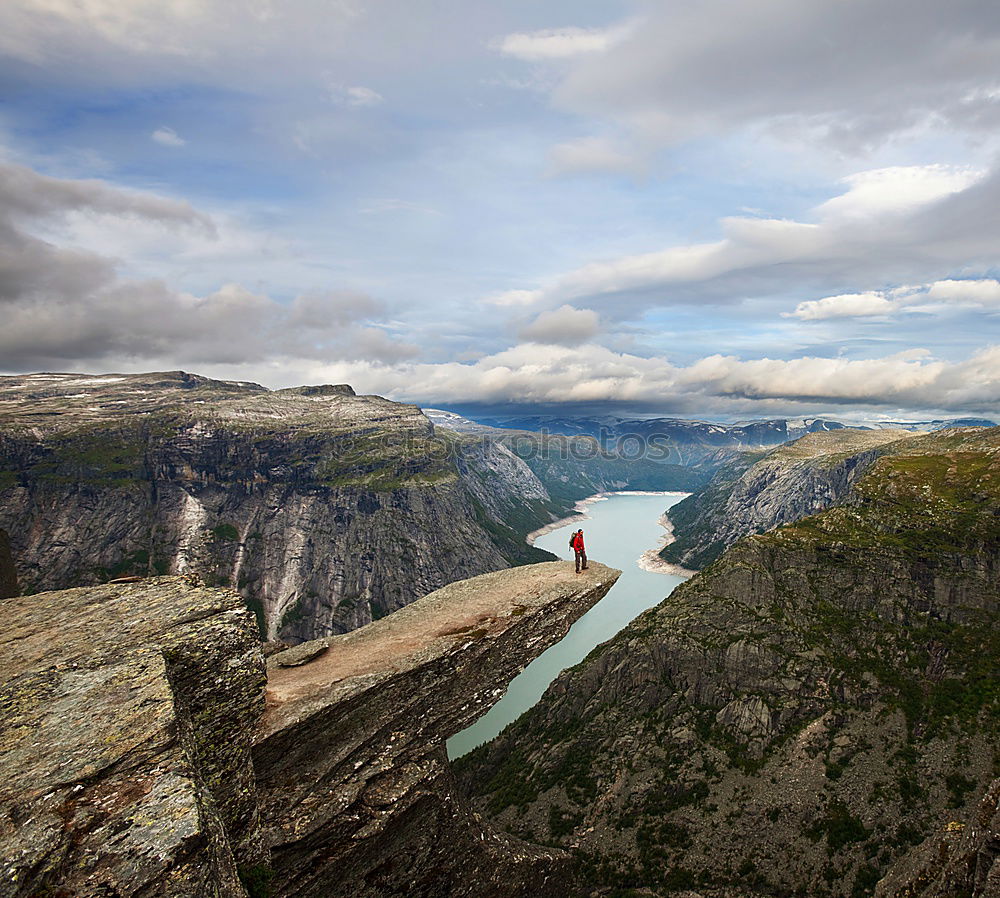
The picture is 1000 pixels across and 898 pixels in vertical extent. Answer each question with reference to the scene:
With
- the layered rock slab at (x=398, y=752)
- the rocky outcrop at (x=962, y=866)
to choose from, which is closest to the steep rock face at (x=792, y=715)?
the rocky outcrop at (x=962, y=866)

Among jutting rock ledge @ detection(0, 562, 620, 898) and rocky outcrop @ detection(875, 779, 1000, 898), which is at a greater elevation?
jutting rock ledge @ detection(0, 562, 620, 898)

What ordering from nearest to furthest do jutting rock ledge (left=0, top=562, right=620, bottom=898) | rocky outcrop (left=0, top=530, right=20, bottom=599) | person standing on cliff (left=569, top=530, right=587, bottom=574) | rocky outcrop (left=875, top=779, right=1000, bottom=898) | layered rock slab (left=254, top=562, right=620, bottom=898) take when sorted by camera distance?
jutting rock ledge (left=0, top=562, right=620, bottom=898) < layered rock slab (left=254, top=562, right=620, bottom=898) < rocky outcrop (left=875, top=779, right=1000, bottom=898) < person standing on cliff (left=569, top=530, right=587, bottom=574) < rocky outcrop (left=0, top=530, right=20, bottom=599)

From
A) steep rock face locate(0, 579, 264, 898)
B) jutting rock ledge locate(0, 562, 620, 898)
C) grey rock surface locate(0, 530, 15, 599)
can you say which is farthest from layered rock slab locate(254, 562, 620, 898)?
grey rock surface locate(0, 530, 15, 599)

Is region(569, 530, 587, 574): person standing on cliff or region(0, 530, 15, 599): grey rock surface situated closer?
region(569, 530, 587, 574): person standing on cliff

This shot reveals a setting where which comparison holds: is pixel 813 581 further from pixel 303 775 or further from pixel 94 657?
pixel 94 657

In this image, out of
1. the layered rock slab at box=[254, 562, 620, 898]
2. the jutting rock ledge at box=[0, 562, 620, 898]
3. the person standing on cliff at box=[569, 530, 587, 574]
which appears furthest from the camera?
the person standing on cliff at box=[569, 530, 587, 574]

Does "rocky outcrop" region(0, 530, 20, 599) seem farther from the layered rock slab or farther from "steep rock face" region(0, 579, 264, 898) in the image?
the layered rock slab

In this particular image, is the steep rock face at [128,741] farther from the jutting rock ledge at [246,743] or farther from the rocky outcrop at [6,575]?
the rocky outcrop at [6,575]
